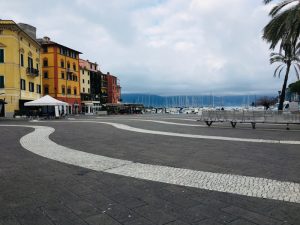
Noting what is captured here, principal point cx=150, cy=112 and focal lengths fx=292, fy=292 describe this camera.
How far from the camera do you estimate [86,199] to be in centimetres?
466

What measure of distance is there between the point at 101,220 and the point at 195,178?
2592mm

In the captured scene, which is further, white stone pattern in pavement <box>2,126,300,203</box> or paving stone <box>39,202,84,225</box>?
white stone pattern in pavement <box>2,126,300,203</box>

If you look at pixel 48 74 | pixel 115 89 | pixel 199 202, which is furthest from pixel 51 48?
pixel 199 202

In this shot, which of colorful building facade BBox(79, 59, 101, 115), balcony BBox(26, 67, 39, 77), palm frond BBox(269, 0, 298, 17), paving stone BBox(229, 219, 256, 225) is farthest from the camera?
colorful building facade BBox(79, 59, 101, 115)

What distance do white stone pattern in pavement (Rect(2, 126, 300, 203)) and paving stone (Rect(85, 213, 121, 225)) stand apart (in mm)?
1950

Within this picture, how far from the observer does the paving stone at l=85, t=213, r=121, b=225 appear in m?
3.74

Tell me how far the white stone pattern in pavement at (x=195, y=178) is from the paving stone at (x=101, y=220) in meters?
1.95

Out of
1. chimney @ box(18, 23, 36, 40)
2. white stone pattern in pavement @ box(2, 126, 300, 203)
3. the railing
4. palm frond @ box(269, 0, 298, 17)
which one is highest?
chimney @ box(18, 23, 36, 40)

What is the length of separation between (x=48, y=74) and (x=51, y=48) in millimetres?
5483

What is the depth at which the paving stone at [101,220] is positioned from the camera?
12.3ft

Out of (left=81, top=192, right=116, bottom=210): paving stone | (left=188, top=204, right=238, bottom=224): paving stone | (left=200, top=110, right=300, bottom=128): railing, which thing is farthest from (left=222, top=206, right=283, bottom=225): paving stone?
(left=200, top=110, right=300, bottom=128): railing

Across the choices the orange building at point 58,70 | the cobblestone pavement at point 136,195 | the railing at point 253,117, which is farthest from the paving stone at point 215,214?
the orange building at point 58,70

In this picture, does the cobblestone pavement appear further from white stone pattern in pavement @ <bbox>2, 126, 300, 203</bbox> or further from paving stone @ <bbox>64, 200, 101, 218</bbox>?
white stone pattern in pavement @ <bbox>2, 126, 300, 203</bbox>

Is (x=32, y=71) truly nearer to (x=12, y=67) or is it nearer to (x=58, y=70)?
(x=12, y=67)
